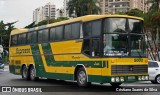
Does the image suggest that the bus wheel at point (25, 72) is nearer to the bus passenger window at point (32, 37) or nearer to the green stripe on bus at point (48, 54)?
the bus passenger window at point (32, 37)

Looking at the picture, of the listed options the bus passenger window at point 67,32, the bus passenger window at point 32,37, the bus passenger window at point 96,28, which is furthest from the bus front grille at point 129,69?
the bus passenger window at point 32,37

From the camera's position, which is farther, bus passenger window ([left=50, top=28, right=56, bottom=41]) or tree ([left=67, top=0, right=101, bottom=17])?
tree ([left=67, top=0, right=101, bottom=17])

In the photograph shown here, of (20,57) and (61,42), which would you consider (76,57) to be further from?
(20,57)

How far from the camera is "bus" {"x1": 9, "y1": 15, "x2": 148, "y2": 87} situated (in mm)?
16547

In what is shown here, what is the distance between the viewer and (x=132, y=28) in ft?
57.3

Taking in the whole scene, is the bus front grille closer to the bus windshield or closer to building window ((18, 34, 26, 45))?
the bus windshield

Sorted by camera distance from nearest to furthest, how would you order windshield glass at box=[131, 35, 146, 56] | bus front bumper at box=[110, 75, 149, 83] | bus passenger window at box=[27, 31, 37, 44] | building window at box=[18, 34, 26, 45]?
bus front bumper at box=[110, 75, 149, 83] < windshield glass at box=[131, 35, 146, 56] < bus passenger window at box=[27, 31, 37, 44] < building window at box=[18, 34, 26, 45]

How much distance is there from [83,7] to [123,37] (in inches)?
2101

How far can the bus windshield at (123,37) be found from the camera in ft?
54.3

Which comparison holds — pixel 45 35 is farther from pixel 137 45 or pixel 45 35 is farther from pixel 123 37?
pixel 137 45

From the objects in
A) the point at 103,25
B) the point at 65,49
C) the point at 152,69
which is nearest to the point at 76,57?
the point at 65,49

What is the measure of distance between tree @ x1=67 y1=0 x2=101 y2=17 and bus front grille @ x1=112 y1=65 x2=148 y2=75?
5225cm

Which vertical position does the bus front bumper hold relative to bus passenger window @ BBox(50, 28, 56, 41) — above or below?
below

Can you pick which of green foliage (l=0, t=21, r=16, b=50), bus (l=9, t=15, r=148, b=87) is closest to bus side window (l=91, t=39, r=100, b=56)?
bus (l=9, t=15, r=148, b=87)
